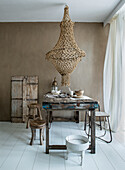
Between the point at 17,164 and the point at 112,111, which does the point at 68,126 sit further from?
the point at 17,164

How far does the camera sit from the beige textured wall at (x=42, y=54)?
4.08 m

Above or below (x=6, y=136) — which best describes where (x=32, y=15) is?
above

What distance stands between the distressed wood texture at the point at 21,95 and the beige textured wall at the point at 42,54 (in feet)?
0.64

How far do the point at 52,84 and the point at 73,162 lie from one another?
226 cm

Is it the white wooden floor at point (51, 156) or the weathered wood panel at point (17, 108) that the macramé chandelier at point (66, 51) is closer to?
the white wooden floor at point (51, 156)

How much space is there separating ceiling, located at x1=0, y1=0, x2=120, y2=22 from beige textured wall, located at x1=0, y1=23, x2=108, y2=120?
21cm

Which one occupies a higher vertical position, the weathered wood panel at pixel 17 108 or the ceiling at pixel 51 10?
the ceiling at pixel 51 10

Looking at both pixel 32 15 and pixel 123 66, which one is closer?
pixel 123 66

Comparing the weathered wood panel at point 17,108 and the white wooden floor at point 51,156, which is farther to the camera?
the weathered wood panel at point 17,108

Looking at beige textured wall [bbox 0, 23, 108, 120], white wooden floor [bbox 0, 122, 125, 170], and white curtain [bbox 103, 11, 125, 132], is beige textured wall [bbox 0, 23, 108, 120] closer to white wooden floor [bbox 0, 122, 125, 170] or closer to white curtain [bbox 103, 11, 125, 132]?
white curtain [bbox 103, 11, 125, 132]

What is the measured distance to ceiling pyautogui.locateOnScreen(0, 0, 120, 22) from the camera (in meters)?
3.10

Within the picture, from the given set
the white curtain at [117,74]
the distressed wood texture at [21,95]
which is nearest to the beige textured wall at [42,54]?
the distressed wood texture at [21,95]

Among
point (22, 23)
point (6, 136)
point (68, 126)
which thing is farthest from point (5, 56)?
point (68, 126)

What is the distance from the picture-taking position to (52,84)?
12.6 feet
